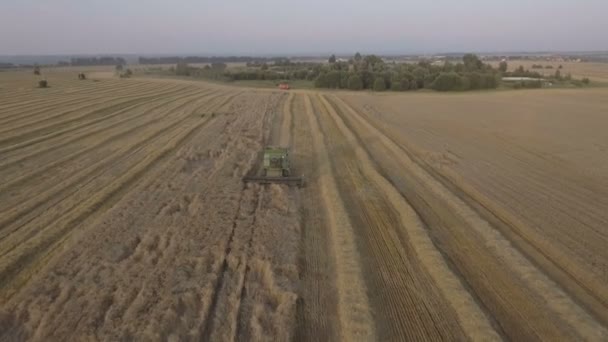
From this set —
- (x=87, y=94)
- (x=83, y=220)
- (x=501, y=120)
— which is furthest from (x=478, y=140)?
(x=87, y=94)

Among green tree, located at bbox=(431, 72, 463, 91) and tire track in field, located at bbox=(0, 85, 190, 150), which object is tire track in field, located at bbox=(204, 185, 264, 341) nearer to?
tire track in field, located at bbox=(0, 85, 190, 150)

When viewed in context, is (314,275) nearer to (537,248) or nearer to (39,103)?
(537,248)

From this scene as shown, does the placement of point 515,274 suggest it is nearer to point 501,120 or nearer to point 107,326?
point 107,326

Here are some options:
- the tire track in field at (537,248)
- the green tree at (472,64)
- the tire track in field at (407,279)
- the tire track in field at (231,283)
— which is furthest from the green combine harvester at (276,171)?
the green tree at (472,64)

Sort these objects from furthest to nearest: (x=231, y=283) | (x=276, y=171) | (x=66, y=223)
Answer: (x=276, y=171), (x=66, y=223), (x=231, y=283)

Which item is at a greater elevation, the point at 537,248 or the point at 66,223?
the point at 66,223

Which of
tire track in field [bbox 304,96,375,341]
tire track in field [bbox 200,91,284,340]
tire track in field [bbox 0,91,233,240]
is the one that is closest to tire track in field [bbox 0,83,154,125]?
tire track in field [bbox 0,91,233,240]

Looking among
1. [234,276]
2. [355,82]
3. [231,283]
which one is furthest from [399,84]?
[231,283]
